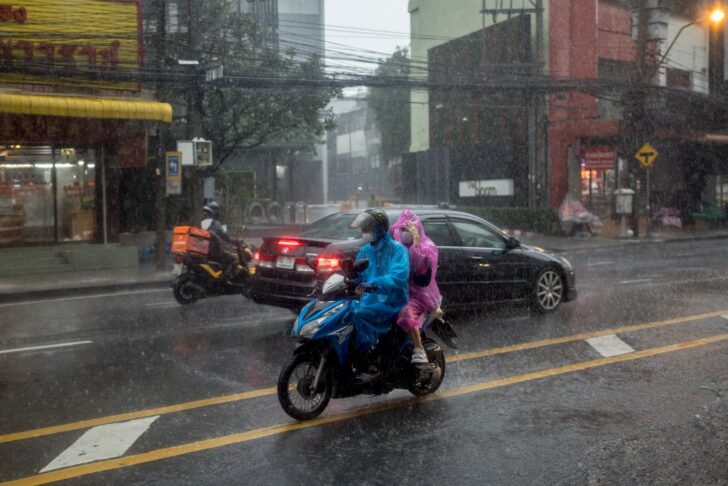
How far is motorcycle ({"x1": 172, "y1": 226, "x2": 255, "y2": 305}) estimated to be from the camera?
1191 centimetres

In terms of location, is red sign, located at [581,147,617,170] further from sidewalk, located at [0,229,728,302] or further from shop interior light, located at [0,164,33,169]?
shop interior light, located at [0,164,33,169]

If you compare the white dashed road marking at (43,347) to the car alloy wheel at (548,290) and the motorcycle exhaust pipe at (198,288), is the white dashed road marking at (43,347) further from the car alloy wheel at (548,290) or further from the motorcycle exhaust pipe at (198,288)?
the car alloy wheel at (548,290)

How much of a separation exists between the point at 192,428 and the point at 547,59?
27955 millimetres

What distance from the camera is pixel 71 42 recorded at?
18.2 m

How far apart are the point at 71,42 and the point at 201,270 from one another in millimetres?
9347

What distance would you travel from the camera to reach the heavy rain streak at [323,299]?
510 cm

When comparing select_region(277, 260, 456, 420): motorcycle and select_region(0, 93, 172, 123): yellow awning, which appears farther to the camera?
select_region(0, 93, 172, 123): yellow awning

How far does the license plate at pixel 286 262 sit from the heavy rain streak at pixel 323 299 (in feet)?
0.13

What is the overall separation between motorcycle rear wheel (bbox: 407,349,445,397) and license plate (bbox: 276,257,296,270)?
3296 millimetres

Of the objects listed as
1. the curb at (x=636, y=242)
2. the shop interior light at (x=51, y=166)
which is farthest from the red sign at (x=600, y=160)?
the shop interior light at (x=51, y=166)

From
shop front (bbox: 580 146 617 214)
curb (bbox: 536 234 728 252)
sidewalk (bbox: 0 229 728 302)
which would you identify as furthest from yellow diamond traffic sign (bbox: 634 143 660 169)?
sidewalk (bbox: 0 229 728 302)

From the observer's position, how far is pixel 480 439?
205 inches

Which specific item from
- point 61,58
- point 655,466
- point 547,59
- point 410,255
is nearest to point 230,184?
point 61,58

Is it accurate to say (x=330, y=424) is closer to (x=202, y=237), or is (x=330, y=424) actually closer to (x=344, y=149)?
(x=202, y=237)
